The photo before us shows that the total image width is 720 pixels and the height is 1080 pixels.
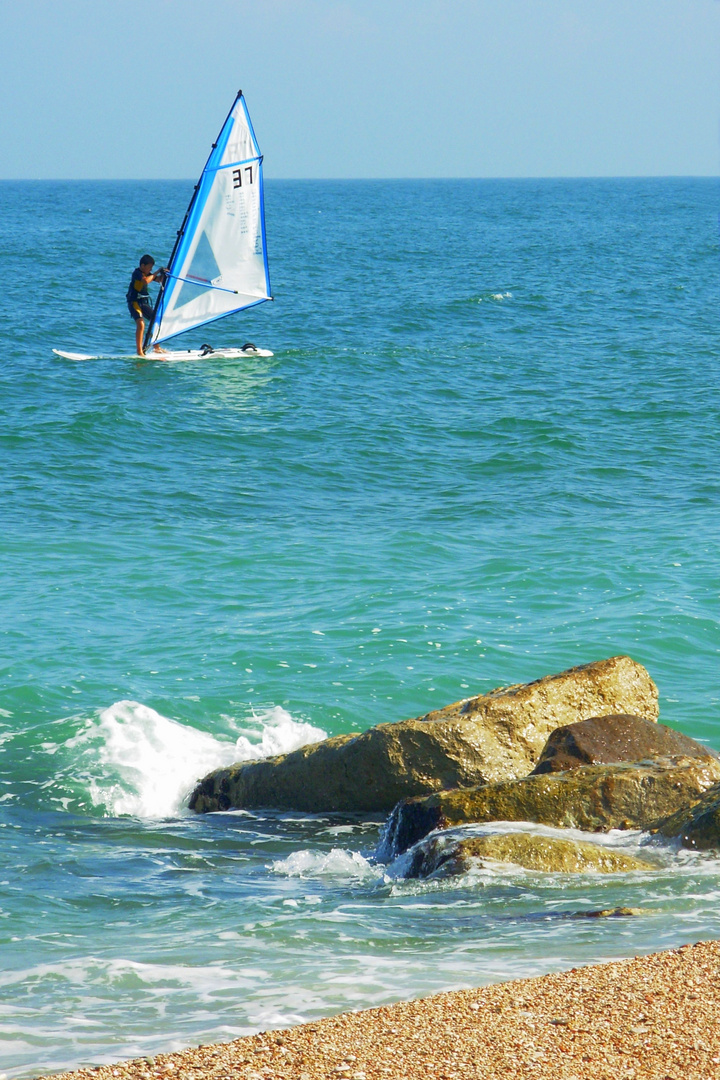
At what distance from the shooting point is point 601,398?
24.7 metres

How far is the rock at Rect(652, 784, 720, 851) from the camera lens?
7.06m

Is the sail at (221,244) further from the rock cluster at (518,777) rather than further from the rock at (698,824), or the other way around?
the rock at (698,824)

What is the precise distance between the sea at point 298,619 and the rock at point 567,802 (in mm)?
252

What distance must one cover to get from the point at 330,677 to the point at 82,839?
3760 millimetres

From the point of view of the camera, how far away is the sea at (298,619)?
5.93m

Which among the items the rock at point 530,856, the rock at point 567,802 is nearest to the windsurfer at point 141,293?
the rock at point 567,802

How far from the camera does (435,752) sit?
27.9ft

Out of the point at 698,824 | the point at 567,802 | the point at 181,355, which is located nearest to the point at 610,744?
the point at 567,802

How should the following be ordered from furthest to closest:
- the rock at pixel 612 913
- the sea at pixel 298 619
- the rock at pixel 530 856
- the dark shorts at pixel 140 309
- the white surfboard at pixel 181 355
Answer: the white surfboard at pixel 181 355, the dark shorts at pixel 140 309, the rock at pixel 530 856, the rock at pixel 612 913, the sea at pixel 298 619

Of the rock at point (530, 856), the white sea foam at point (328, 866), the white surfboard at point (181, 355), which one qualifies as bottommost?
the white sea foam at point (328, 866)

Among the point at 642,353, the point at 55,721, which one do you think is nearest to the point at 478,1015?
the point at 55,721

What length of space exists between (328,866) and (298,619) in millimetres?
5417

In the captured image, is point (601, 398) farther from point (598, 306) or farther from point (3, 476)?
point (598, 306)

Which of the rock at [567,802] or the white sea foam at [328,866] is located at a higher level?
the rock at [567,802]
